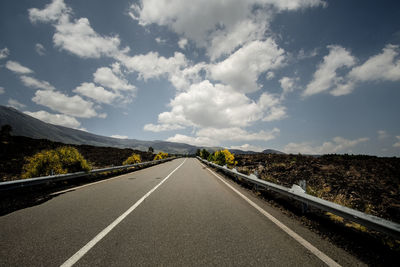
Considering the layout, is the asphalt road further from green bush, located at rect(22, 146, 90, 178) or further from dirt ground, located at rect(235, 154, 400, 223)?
green bush, located at rect(22, 146, 90, 178)

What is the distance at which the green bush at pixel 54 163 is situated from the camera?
9039 millimetres

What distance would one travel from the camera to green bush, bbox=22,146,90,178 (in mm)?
9039

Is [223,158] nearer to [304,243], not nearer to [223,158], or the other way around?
[223,158]

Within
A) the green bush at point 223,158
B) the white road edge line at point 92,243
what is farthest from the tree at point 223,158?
the white road edge line at point 92,243

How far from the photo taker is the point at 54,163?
31.0ft

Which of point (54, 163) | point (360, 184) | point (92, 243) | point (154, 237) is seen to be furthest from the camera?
point (54, 163)

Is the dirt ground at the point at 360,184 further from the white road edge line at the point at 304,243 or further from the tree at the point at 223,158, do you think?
the tree at the point at 223,158

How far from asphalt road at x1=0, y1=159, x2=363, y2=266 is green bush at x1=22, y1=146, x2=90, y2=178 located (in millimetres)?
5164

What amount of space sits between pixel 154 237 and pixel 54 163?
9305 mm

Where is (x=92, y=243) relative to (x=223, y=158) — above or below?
below

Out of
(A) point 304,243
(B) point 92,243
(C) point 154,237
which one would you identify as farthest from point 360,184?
(B) point 92,243

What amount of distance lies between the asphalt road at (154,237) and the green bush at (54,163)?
5.16 metres

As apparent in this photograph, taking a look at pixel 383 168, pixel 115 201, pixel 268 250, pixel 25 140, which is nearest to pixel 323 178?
pixel 383 168

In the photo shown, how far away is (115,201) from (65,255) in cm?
333
